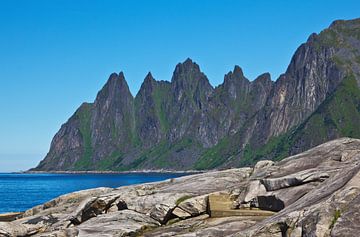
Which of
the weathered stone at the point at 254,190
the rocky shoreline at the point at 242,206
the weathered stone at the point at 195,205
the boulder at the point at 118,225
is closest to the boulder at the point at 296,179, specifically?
the rocky shoreline at the point at 242,206

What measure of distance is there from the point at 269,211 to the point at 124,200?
11.8 metres

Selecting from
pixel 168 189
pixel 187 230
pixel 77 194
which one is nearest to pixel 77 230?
pixel 187 230

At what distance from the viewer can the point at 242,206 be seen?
33.7m

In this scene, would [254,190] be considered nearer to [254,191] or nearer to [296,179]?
[254,191]

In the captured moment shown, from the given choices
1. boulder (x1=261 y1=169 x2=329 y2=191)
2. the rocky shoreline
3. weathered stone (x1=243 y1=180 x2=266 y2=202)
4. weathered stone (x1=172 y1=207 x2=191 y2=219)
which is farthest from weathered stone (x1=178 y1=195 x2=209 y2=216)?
boulder (x1=261 y1=169 x2=329 y2=191)

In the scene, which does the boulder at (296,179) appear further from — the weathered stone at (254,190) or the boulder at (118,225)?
the boulder at (118,225)

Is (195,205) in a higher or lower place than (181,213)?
higher

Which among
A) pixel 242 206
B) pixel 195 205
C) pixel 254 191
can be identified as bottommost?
pixel 242 206

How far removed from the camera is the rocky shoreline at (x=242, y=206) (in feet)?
70.7

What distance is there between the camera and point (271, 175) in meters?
36.2

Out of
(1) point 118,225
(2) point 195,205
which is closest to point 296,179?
(2) point 195,205

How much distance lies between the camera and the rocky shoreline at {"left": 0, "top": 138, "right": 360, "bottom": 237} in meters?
21.5

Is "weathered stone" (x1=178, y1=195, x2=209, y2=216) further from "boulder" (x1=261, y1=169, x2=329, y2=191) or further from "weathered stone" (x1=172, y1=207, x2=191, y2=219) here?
"boulder" (x1=261, y1=169, x2=329, y2=191)

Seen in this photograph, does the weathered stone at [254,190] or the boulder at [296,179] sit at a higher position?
the boulder at [296,179]
